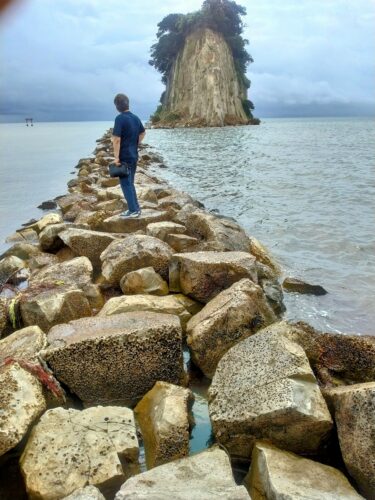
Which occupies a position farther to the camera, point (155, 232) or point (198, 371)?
point (155, 232)

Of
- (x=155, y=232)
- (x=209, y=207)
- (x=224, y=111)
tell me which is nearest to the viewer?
(x=155, y=232)

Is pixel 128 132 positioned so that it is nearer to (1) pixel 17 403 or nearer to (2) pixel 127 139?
(2) pixel 127 139

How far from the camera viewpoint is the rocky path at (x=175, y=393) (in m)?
2.74

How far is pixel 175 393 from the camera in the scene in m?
3.44

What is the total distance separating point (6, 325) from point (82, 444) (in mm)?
2291

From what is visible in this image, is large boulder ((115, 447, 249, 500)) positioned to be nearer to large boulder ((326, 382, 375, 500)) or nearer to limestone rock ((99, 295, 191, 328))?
large boulder ((326, 382, 375, 500))

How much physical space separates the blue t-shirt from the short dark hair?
8 centimetres

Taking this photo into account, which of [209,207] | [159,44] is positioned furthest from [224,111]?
[209,207]

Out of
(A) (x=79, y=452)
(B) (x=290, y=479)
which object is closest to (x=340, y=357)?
(B) (x=290, y=479)

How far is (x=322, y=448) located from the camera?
10.3 feet

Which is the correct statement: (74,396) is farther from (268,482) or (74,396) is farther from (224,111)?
(224,111)

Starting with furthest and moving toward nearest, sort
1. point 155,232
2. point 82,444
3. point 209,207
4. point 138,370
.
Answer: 1. point 209,207
2. point 155,232
3. point 138,370
4. point 82,444

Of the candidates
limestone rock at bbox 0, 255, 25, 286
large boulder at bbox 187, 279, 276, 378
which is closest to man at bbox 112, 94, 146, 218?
limestone rock at bbox 0, 255, 25, 286

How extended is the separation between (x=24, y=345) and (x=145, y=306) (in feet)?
4.10
